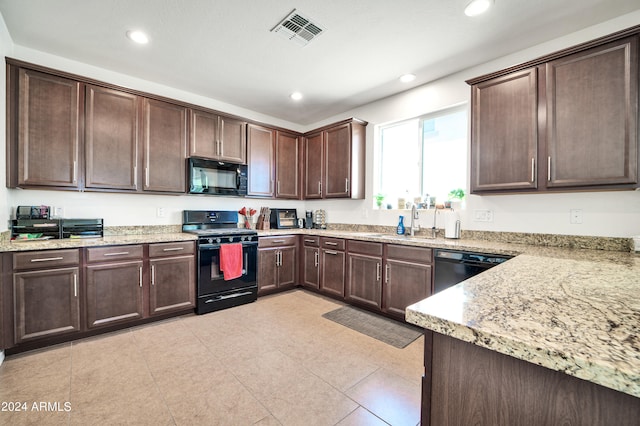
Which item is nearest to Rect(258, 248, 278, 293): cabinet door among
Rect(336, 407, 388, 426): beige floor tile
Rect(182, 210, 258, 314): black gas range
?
Rect(182, 210, 258, 314): black gas range

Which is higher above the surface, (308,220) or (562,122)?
(562,122)

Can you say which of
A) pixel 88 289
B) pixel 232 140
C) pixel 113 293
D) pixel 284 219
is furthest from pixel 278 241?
pixel 88 289

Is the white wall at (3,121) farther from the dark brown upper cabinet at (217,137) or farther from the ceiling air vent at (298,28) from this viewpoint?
the ceiling air vent at (298,28)

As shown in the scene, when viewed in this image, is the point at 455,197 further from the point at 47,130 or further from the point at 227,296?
the point at 47,130

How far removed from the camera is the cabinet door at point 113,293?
2.53m

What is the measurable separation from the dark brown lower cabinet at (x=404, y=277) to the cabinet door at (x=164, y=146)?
8.54ft

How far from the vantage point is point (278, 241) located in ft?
12.8

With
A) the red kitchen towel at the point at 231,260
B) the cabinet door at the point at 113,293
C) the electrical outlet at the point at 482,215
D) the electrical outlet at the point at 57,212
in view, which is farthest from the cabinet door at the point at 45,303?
the electrical outlet at the point at 482,215

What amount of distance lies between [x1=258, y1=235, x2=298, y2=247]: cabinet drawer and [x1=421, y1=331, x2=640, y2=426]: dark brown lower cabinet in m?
3.14

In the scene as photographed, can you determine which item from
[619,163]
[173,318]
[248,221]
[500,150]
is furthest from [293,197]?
[619,163]

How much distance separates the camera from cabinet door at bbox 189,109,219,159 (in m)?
3.40

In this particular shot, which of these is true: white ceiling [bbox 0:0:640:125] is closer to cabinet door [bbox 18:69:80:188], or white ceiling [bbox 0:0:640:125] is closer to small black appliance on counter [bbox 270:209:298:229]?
cabinet door [bbox 18:69:80:188]

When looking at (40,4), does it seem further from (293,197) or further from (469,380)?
(469,380)

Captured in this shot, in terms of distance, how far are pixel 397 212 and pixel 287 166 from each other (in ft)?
6.17
